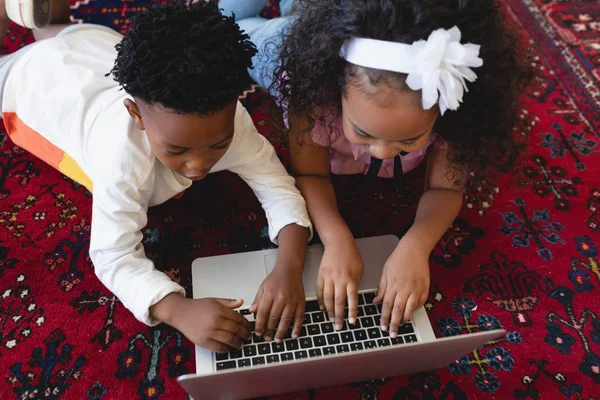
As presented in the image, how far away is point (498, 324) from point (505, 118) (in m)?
0.40

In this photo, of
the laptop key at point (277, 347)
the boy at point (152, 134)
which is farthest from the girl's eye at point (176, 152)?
the laptop key at point (277, 347)

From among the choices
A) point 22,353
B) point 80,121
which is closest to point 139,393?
point 22,353

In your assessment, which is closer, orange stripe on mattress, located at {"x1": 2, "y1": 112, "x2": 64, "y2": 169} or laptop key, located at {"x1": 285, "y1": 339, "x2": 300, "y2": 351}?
laptop key, located at {"x1": 285, "y1": 339, "x2": 300, "y2": 351}

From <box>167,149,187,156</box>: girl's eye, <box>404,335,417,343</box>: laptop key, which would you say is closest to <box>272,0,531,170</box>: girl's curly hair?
<box>167,149,187,156</box>: girl's eye

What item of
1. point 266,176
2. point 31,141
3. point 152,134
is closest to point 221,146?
point 152,134

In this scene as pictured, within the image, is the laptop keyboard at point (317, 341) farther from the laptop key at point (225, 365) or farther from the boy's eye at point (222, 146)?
the boy's eye at point (222, 146)

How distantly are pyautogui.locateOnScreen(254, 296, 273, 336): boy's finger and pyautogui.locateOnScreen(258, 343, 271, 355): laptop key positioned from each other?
0.06 feet

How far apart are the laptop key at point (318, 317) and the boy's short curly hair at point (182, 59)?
14.7 inches

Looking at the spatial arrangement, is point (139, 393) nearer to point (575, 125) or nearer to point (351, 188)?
point (351, 188)

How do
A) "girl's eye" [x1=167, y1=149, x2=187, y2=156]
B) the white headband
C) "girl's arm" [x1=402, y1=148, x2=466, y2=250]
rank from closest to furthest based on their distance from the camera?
1. the white headband
2. "girl's eye" [x1=167, y1=149, x2=187, y2=156]
3. "girl's arm" [x1=402, y1=148, x2=466, y2=250]

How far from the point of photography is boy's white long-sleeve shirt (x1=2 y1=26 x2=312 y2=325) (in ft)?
2.58

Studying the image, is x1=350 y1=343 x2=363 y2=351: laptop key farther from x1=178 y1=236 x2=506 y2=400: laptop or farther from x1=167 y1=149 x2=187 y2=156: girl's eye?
x1=167 y1=149 x2=187 y2=156: girl's eye

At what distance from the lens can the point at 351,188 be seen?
1131 mm

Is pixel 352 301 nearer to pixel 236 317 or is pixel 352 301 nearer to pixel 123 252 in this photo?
pixel 236 317
